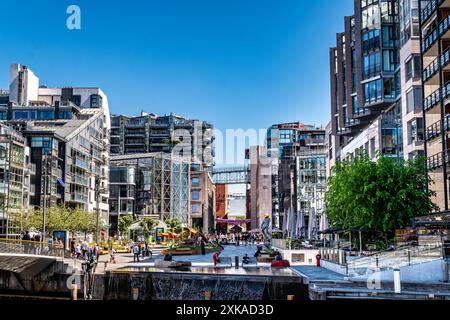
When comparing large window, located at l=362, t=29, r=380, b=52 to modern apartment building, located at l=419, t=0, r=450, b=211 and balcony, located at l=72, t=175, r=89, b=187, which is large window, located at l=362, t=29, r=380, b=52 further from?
balcony, located at l=72, t=175, r=89, b=187

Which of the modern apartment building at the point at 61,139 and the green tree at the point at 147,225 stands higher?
the modern apartment building at the point at 61,139

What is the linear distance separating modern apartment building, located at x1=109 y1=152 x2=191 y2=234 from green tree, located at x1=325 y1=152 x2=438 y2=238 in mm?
69058

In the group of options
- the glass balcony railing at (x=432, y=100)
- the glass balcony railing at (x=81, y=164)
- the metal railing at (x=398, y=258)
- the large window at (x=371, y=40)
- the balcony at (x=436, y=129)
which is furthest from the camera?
the glass balcony railing at (x=81, y=164)

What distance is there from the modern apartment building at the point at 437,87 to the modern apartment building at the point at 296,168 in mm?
41145

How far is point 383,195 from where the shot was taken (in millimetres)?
39969

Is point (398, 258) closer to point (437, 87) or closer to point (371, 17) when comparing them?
point (437, 87)

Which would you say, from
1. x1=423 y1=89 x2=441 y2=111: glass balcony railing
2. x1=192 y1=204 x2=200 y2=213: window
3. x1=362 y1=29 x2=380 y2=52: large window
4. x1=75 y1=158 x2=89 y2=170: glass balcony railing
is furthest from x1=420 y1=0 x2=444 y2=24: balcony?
x1=192 y1=204 x2=200 y2=213: window

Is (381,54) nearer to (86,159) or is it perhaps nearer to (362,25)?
(362,25)

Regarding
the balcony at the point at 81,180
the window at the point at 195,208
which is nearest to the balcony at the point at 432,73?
the balcony at the point at 81,180

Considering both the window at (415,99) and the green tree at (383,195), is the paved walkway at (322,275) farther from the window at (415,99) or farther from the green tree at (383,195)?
the window at (415,99)

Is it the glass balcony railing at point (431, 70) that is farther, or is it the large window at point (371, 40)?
the large window at point (371, 40)

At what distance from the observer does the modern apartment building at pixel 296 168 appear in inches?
4924

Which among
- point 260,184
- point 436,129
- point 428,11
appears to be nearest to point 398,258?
point 436,129
